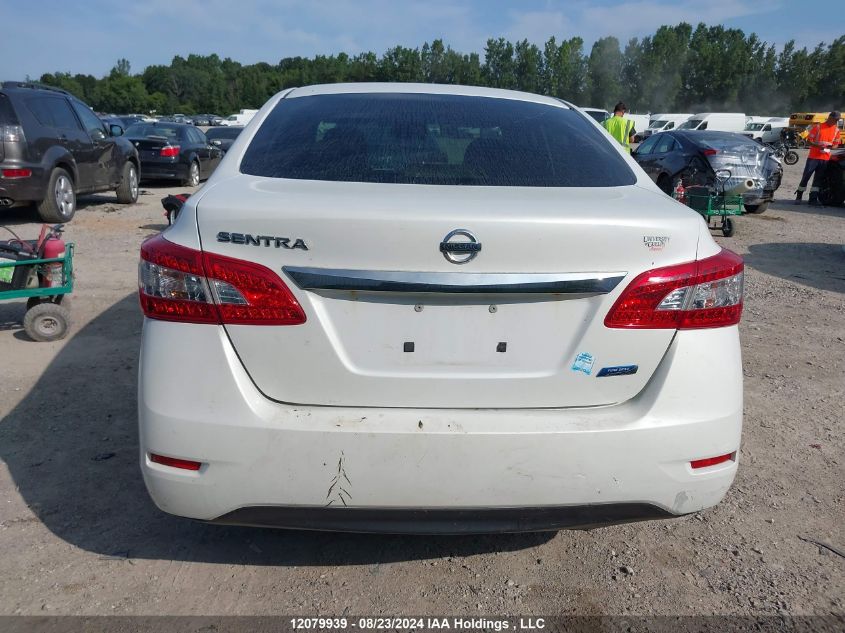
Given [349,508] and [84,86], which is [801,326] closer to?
[349,508]

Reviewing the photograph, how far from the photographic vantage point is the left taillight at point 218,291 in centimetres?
202

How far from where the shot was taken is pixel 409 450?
2.05 m

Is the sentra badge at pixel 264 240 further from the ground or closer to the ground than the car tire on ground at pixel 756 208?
further from the ground

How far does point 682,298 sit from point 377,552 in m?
1.48

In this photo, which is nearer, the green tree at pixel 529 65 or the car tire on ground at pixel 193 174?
the car tire on ground at pixel 193 174

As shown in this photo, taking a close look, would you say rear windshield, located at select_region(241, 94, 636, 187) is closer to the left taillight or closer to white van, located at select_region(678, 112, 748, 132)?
the left taillight

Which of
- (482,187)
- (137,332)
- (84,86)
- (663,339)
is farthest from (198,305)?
(84,86)

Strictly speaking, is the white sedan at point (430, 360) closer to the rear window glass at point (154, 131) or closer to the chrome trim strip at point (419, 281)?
the chrome trim strip at point (419, 281)

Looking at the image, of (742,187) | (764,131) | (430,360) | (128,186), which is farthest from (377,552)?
(764,131)

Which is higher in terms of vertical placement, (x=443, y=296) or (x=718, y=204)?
(x=443, y=296)

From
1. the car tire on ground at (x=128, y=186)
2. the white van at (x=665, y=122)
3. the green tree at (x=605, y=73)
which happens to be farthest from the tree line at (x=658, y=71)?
the car tire on ground at (x=128, y=186)

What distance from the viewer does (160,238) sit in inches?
85.0

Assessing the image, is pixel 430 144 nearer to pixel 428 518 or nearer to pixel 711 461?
pixel 428 518

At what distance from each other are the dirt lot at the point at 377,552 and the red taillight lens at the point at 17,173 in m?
5.95
